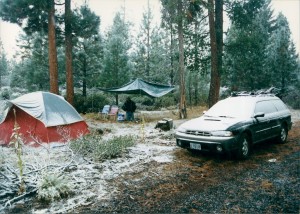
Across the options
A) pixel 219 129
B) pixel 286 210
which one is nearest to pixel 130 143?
pixel 219 129

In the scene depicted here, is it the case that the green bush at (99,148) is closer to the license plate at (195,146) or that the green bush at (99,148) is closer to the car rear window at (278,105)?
the license plate at (195,146)

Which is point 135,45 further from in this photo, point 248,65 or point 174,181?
point 174,181

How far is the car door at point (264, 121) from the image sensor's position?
7875 millimetres

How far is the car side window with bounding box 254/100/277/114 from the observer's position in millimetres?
8237

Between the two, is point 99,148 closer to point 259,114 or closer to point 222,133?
point 222,133

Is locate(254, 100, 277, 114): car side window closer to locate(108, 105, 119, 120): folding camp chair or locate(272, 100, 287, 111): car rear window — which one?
locate(272, 100, 287, 111): car rear window

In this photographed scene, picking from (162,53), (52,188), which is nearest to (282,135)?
(52,188)

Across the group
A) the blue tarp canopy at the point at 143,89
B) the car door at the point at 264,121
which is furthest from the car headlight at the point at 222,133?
the blue tarp canopy at the point at 143,89

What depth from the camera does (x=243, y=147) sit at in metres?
7.40

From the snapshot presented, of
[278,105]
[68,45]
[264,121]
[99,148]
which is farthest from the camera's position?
[68,45]

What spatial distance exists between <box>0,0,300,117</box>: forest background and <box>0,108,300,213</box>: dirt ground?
841 centimetres

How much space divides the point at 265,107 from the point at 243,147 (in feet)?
6.21

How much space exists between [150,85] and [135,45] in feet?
48.9

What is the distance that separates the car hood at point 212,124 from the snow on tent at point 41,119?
14.0ft
